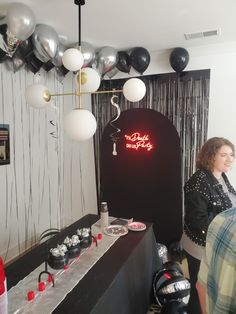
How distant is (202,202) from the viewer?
174cm

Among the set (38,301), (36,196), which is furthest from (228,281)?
(36,196)

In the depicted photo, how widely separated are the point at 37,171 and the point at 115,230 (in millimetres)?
1721

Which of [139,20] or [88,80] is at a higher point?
[139,20]

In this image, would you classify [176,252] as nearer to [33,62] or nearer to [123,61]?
[123,61]

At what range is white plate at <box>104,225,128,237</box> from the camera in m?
1.95

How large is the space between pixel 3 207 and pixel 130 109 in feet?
6.46

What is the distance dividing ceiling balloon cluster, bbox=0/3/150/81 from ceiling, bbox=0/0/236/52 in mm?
103

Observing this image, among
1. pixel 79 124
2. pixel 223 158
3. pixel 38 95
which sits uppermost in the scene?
pixel 38 95

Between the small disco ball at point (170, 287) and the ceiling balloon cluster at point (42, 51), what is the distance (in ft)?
5.54

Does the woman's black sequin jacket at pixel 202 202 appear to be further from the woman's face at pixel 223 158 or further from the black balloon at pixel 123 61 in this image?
the black balloon at pixel 123 61

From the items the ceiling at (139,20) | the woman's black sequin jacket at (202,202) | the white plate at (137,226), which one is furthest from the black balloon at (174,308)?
the ceiling at (139,20)

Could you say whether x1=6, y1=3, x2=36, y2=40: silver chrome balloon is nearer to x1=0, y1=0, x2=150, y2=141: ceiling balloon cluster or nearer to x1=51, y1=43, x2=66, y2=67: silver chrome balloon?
x1=0, y1=0, x2=150, y2=141: ceiling balloon cluster

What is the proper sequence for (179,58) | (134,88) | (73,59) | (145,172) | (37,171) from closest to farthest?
(73,59) < (134,88) < (179,58) < (145,172) < (37,171)

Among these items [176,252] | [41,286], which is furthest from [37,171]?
[41,286]
